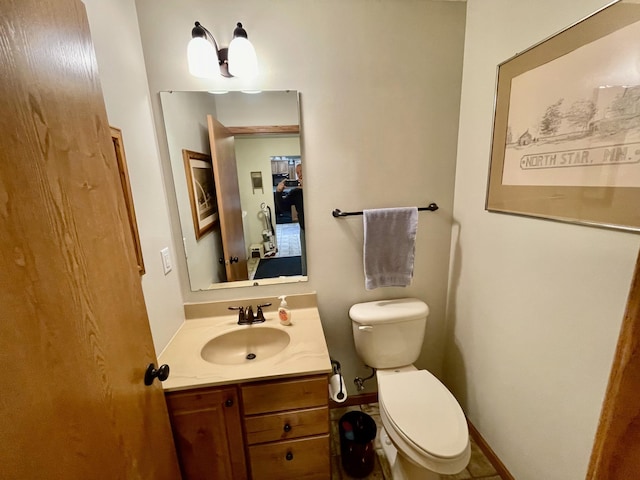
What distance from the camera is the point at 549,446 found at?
107 cm

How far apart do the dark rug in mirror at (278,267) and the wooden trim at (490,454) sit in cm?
138

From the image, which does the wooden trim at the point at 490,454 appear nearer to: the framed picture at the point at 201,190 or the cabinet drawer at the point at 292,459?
the cabinet drawer at the point at 292,459

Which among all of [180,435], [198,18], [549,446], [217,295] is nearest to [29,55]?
[198,18]

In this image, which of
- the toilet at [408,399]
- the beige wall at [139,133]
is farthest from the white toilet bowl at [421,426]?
the beige wall at [139,133]

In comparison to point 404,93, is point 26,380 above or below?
below

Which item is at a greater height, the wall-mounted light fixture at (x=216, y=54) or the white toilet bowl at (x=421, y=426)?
the wall-mounted light fixture at (x=216, y=54)

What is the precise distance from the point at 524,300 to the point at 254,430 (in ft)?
4.27

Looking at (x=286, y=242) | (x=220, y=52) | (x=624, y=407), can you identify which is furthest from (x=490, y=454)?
(x=220, y=52)

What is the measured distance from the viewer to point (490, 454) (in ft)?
4.60

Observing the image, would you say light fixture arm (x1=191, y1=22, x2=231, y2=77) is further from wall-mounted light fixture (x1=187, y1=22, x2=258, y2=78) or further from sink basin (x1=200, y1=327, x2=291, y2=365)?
sink basin (x1=200, y1=327, x2=291, y2=365)

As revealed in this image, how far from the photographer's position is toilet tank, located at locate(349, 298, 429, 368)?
1.46 metres

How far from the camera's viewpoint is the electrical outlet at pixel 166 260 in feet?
4.15

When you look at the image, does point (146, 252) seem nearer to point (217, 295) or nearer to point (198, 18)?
point (217, 295)

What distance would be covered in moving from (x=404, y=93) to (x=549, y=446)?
5.65ft
